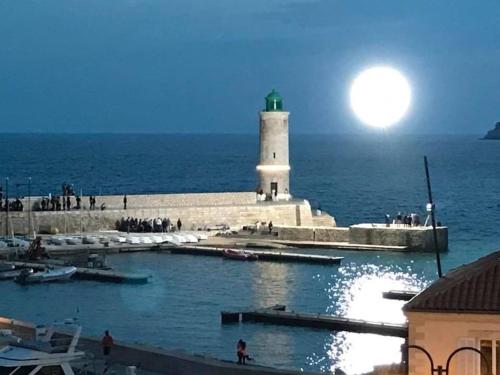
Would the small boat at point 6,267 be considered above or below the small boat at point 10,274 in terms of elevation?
above

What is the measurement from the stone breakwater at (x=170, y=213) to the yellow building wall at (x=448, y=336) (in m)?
42.0

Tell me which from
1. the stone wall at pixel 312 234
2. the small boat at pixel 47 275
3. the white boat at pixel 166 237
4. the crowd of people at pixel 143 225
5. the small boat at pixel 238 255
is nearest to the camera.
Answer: the small boat at pixel 47 275

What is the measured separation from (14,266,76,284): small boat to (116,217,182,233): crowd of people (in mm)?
11126

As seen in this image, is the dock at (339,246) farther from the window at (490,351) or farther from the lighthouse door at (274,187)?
the window at (490,351)

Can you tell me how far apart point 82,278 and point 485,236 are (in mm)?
34776

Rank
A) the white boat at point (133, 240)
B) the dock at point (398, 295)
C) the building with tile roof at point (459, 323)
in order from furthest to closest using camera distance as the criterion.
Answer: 1. the white boat at point (133, 240)
2. the dock at point (398, 295)
3. the building with tile roof at point (459, 323)

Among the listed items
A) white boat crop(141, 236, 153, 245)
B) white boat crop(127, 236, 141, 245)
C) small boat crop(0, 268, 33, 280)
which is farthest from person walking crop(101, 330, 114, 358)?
white boat crop(141, 236, 153, 245)

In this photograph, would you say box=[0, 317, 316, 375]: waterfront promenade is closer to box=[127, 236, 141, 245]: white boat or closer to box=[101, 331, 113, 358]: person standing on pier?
box=[101, 331, 113, 358]: person standing on pier

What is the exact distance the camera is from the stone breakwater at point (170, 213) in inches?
2131

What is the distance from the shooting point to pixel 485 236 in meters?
73.6

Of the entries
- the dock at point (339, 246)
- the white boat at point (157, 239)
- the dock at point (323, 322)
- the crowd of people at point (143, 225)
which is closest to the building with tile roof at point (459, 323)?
the dock at point (323, 322)

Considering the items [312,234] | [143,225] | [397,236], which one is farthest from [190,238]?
[397,236]

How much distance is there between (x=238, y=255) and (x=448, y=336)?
38.6 meters

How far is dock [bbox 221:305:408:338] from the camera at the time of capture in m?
32.2
